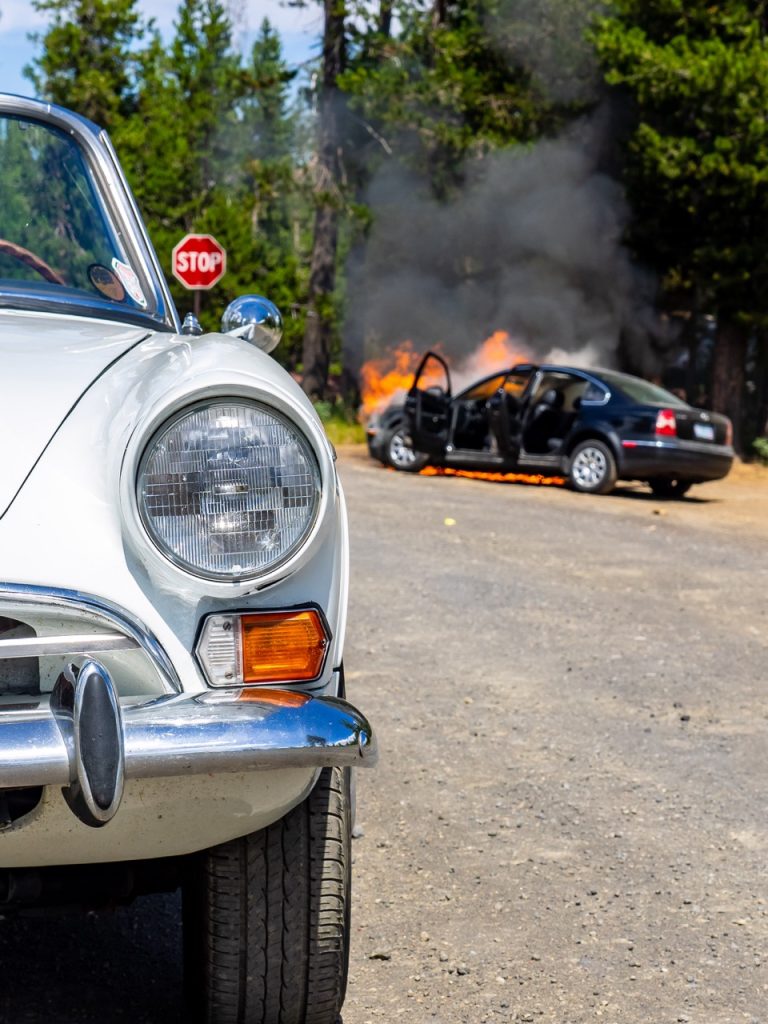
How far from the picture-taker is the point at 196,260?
63.3ft

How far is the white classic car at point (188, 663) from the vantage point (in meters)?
2.07

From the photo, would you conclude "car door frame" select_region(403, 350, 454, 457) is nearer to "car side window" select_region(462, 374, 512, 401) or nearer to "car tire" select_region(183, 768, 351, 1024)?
"car side window" select_region(462, 374, 512, 401)

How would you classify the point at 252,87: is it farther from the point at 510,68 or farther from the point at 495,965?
the point at 495,965

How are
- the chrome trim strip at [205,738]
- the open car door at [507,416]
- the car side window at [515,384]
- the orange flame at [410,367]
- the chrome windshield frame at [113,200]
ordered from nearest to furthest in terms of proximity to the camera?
the chrome trim strip at [205,738] < the chrome windshield frame at [113,200] < the open car door at [507,416] < the car side window at [515,384] < the orange flame at [410,367]

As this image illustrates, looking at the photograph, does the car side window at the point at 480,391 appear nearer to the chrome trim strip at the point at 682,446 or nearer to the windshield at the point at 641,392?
the windshield at the point at 641,392

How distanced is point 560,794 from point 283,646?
204 cm

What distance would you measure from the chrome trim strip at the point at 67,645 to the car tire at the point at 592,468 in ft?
40.7

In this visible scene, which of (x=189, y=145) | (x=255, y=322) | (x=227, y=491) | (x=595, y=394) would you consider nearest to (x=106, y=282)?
(x=255, y=322)

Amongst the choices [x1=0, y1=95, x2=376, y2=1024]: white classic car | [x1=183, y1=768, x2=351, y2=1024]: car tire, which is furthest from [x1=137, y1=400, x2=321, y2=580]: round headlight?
[x1=183, y1=768, x2=351, y2=1024]: car tire

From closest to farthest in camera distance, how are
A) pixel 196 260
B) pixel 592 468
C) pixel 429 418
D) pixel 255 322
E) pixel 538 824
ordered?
pixel 255 322
pixel 538 824
pixel 592 468
pixel 429 418
pixel 196 260

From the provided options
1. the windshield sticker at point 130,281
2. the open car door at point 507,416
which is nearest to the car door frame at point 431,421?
the open car door at point 507,416

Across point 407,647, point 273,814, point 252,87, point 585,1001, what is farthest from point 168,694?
point 252,87

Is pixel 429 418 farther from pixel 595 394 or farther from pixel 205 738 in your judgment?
pixel 205 738

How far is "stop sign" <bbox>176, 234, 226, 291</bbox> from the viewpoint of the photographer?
1920 cm
